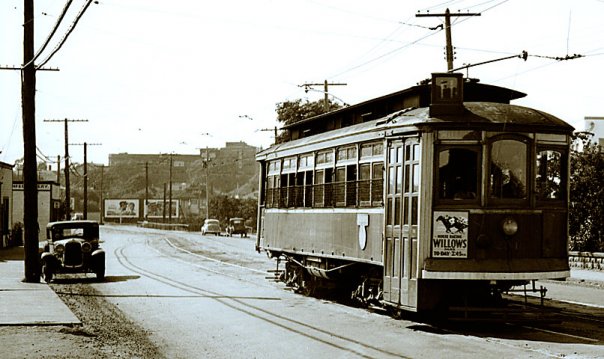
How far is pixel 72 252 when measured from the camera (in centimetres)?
2569

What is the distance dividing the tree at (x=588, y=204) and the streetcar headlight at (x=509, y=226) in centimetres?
2288

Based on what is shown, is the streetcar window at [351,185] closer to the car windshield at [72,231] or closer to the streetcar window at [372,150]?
the streetcar window at [372,150]

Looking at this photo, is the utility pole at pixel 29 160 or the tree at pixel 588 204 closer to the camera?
the utility pole at pixel 29 160

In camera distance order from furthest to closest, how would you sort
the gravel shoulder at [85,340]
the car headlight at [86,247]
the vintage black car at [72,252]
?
the car headlight at [86,247] < the vintage black car at [72,252] < the gravel shoulder at [85,340]

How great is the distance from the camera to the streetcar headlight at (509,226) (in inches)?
557

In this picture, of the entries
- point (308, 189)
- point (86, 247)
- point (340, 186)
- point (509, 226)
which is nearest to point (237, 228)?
point (86, 247)

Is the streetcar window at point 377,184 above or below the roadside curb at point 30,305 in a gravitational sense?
above

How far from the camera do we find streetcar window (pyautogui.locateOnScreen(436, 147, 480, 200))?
14328 mm

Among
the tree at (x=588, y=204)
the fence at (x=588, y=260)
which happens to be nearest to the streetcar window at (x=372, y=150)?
the fence at (x=588, y=260)

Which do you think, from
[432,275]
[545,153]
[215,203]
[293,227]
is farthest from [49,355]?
[215,203]

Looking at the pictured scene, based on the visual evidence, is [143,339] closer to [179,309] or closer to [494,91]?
[179,309]

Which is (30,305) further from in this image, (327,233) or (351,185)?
(351,185)

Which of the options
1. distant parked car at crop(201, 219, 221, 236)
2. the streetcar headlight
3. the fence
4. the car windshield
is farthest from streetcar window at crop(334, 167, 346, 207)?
distant parked car at crop(201, 219, 221, 236)

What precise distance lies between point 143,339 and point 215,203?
4024 inches
